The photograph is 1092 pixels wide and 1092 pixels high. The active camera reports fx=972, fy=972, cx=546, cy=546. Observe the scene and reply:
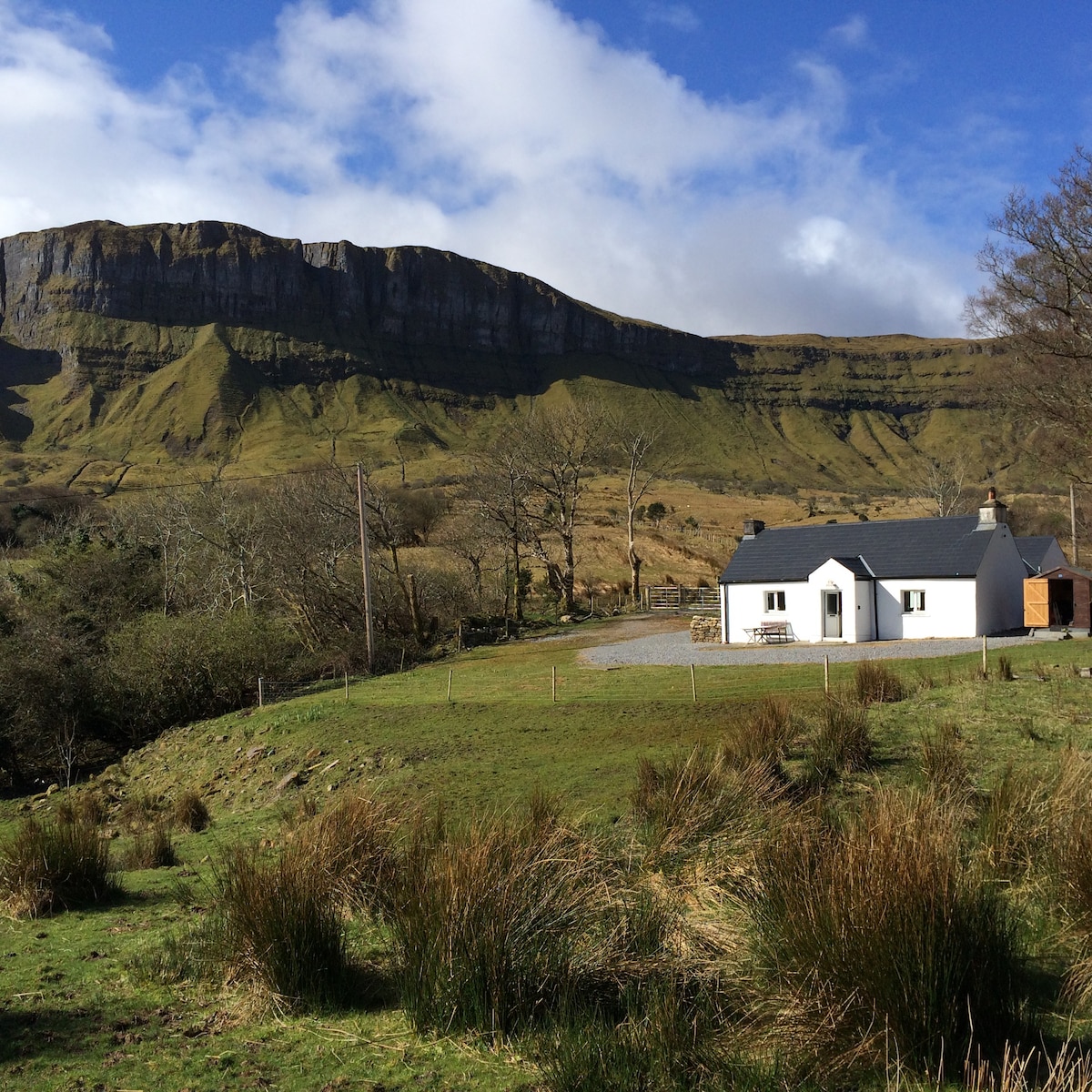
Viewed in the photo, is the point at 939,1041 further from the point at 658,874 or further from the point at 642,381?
the point at 642,381

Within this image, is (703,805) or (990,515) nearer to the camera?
(703,805)

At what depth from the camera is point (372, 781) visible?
16672 millimetres

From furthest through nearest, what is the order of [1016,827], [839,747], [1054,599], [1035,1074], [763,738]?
[1054,599], [763,738], [839,747], [1016,827], [1035,1074]

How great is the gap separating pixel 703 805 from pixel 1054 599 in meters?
30.0

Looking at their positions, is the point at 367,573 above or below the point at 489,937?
above

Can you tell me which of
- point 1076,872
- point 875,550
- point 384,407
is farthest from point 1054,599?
point 384,407

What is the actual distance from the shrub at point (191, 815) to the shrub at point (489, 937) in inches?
440

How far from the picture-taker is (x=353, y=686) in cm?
2981

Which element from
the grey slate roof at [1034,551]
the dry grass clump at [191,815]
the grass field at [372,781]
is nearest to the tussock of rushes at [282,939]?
the grass field at [372,781]

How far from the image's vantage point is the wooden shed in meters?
32.8

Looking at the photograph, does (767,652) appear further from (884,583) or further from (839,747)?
(839,747)

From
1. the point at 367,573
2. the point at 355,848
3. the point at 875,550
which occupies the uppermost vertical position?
the point at 875,550

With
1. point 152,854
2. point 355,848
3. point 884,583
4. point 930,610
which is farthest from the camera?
point 884,583

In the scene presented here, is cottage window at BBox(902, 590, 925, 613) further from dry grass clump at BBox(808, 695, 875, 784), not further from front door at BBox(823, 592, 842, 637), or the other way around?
dry grass clump at BBox(808, 695, 875, 784)
